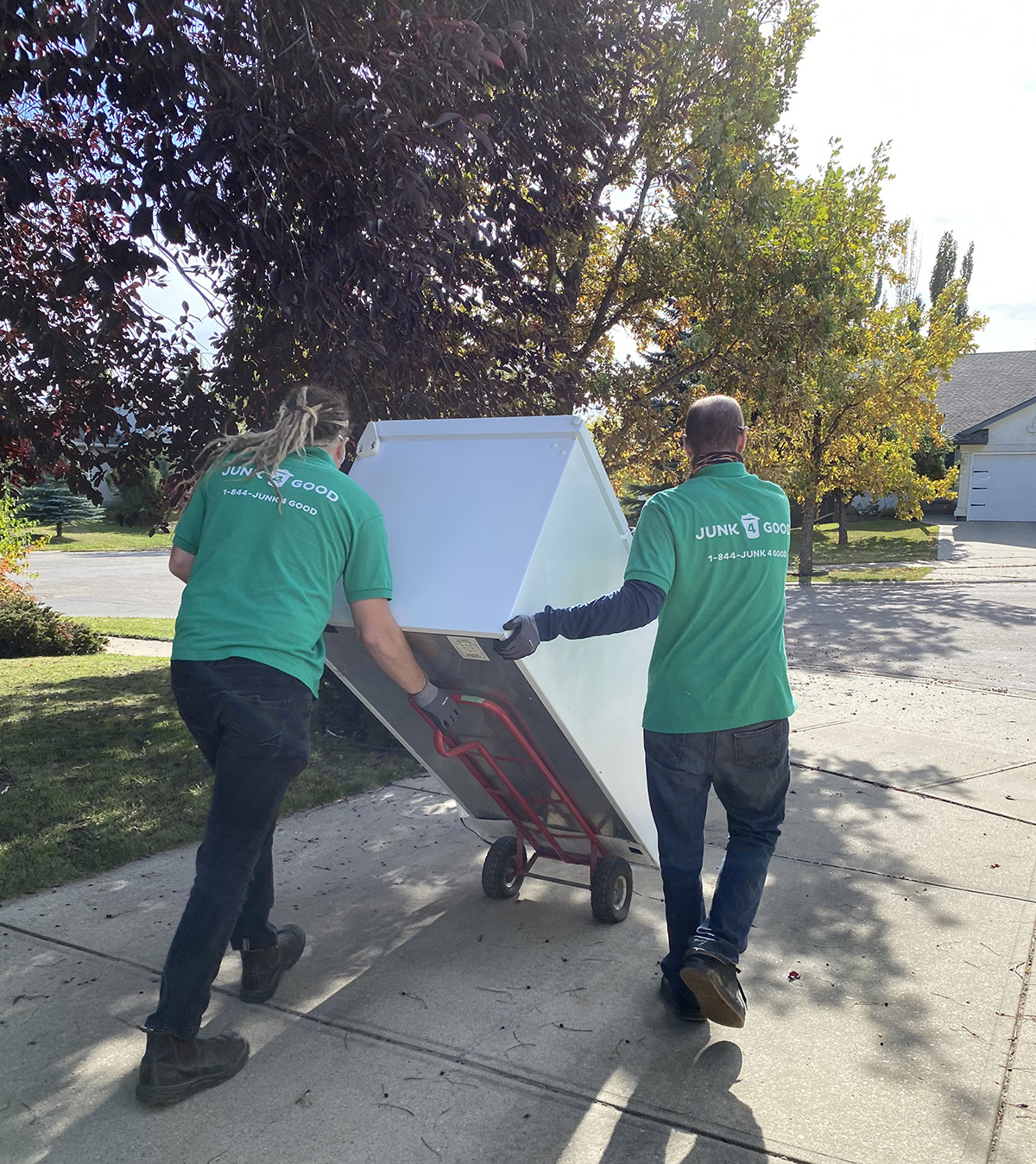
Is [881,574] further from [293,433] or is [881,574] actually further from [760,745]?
[293,433]

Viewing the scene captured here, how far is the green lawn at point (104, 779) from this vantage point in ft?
14.4

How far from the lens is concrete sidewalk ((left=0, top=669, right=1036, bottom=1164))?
2438 millimetres

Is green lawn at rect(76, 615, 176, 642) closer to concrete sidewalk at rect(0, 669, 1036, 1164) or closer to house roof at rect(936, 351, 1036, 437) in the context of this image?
concrete sidewalk at rect(0, 669, 1036, 1164)

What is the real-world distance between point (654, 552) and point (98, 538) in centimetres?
3904

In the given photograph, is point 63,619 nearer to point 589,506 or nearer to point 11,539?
point 11,539

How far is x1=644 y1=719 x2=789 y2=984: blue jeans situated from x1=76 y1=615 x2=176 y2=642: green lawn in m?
10.7

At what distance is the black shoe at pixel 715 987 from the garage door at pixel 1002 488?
36.3m

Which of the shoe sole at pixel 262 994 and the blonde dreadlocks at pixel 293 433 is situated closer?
the blonde dreadlocks at pixel 293 433

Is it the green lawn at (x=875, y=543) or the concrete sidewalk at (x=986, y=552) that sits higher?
the concrete sidewalk at (x=986, y=552)

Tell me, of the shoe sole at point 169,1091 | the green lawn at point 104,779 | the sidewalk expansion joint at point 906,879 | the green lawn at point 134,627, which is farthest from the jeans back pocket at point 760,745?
the green lawn at point 134,627

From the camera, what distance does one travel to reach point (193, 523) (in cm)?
289

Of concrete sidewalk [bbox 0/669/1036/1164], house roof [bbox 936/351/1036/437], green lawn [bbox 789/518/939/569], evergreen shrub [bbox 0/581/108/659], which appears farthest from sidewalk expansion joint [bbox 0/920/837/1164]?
house roof [bbox 936/351/1036/437]

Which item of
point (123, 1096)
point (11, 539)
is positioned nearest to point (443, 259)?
point (123, 1096)

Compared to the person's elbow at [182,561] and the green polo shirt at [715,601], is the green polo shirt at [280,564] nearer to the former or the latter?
the person's elbow at [182,561]
